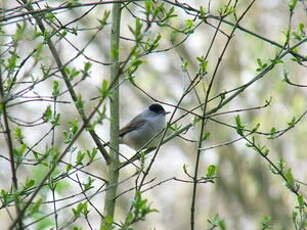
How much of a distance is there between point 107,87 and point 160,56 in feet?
41.2

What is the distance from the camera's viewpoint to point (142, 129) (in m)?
7.68

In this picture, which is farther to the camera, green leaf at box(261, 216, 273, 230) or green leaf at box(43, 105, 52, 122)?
green leaf at box(261, 216, 273, 230)

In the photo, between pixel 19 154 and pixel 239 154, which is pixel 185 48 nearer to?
pixel 239 154

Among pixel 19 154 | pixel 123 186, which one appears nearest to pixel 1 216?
pixel 123 186

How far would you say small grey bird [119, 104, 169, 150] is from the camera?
7586mm

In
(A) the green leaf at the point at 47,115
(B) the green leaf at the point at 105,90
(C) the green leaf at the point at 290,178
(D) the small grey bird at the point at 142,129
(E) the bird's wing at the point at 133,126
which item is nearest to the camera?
(B) the green leaf at the point at 105,90

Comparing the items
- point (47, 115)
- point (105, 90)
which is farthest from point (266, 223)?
point (105, 90)

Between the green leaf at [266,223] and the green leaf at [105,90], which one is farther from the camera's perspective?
the green leaf at [266,223]

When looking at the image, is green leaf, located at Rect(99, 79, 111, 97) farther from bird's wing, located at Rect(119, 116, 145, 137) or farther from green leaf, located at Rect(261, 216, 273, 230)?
bird's wing, located at Rect(119, 116, 145, 137)

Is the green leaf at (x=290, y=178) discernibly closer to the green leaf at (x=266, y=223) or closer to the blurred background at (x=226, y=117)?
the green leaf at (x=266, y=223)

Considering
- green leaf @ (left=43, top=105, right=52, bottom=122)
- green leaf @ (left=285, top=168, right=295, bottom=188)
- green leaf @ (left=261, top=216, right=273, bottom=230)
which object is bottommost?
green leaf @ (left=261, top=216, right=273, bottom=230)

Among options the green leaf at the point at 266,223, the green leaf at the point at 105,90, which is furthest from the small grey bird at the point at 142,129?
the green leaf at the point at 105,90

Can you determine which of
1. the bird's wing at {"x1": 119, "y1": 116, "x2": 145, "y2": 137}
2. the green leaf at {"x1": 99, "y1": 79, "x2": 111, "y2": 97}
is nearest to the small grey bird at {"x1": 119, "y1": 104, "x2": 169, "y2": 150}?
the bird's wing at {"x1": 119, "y1": 116, "x2": 145, "y2": 137}

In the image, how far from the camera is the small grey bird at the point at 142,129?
299 inches
